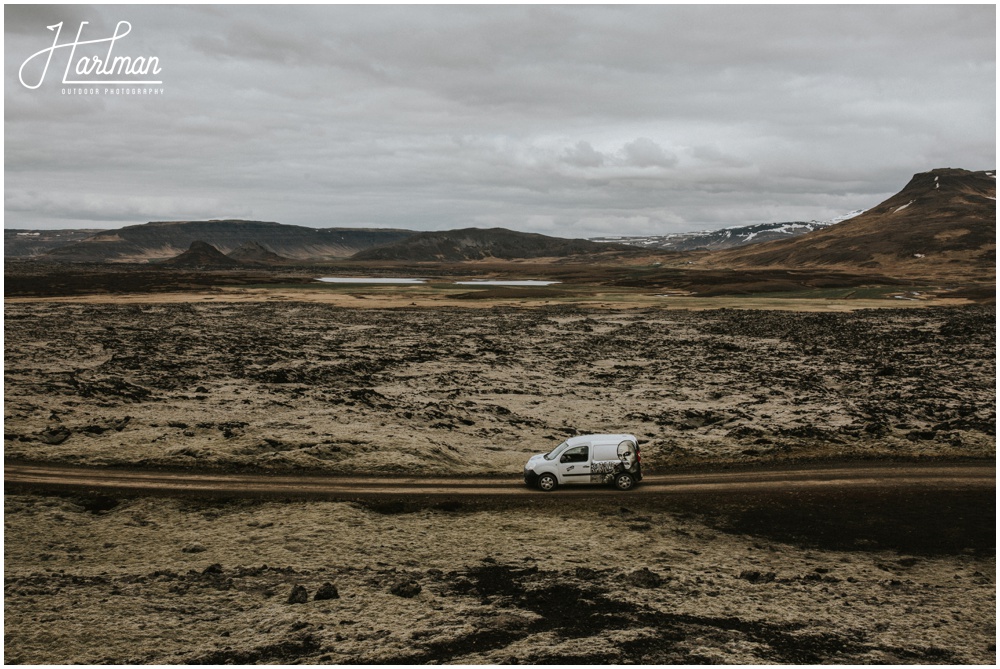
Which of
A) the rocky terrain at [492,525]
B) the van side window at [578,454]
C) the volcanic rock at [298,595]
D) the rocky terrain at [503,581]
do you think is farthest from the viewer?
the van side window at [578,454]

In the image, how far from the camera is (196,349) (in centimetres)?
5803

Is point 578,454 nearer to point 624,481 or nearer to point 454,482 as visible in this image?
point 624,481

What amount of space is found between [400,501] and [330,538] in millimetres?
4113

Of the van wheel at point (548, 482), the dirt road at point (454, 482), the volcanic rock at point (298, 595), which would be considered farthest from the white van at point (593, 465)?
the volcanic rock at point (298, 595)

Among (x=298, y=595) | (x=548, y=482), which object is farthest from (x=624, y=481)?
(x=298, y=595)

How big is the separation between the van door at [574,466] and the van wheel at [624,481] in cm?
114

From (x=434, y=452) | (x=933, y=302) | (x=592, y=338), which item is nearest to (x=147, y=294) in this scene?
(x=592, y=338)

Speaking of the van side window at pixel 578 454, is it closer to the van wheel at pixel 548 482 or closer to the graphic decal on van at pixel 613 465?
the graphic decal on van at pixel 613 465

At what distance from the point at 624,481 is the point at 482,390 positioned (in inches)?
728

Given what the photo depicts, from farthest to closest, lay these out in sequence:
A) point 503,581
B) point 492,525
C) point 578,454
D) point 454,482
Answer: point 454,482 → point 578,454 → point 492,525 → point 503,581

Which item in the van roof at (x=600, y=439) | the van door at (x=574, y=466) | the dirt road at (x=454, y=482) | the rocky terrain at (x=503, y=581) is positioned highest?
the van roof at (x=600, y=439)

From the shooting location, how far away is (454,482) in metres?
29.4

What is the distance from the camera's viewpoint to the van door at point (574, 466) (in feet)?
91.0

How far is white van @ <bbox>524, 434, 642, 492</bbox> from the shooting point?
2772 cm
